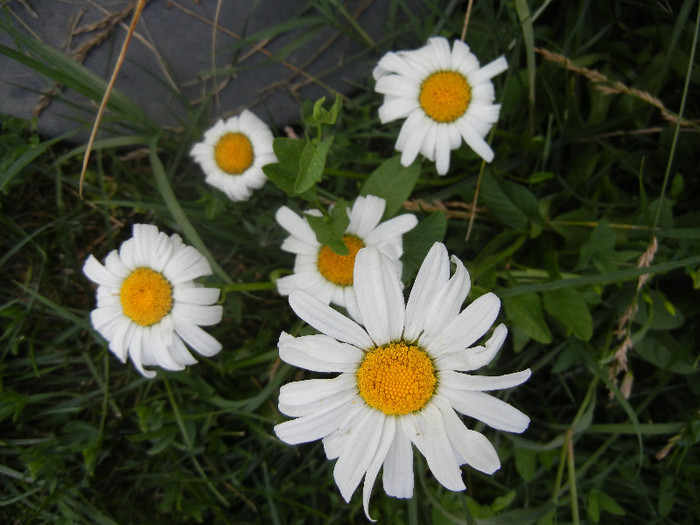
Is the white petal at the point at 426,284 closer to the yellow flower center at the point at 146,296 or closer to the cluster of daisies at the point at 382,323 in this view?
the cluster of daisies at the point at 382,323

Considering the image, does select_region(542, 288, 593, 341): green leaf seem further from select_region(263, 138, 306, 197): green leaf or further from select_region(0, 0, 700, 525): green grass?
select_region(263, 138, 306, 197): green leaf

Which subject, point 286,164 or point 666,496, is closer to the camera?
point 286,164

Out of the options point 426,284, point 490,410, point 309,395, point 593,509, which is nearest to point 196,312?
point 309,395

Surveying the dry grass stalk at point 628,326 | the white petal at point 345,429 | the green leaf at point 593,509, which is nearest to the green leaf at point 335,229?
the white petal at point 345,429

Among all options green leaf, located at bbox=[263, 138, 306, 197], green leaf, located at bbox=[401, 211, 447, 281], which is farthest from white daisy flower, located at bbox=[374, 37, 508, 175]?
green leaf, located at bbox=[263, 138, 306, 197]

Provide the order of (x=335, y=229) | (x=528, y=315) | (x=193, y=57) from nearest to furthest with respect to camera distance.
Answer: (x=335, y=229) < (x=528, y=315) < (x=193, y=57)

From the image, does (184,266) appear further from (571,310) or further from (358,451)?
(571,310)

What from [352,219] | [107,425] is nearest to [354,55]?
[352,219]
